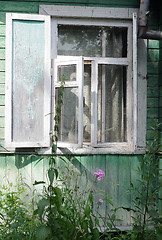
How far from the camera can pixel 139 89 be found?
403cm

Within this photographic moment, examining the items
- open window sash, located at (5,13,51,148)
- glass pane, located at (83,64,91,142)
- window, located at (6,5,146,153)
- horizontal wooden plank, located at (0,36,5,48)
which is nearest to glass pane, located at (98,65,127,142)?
window, located at (6,5,146,153)

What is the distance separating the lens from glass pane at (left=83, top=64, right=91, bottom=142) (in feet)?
13.2

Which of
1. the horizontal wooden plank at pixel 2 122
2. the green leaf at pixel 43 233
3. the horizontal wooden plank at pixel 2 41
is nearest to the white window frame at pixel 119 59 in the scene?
the horizontal wooden plank at pixel 2 41

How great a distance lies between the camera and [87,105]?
13.2 feet

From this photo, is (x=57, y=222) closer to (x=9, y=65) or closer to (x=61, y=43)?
(x=9, y=65)

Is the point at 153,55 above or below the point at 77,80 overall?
above

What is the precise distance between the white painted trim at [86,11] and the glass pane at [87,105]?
2.02ft

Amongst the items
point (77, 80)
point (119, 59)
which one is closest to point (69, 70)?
point (77, 80)

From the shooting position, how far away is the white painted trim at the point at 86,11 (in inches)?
154

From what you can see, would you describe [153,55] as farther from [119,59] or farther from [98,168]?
[98,168]

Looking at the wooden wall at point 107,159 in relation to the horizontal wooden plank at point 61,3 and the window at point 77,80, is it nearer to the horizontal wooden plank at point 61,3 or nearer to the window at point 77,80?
the horizontal wooden plank at point 61,3

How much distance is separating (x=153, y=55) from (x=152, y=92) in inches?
17.9

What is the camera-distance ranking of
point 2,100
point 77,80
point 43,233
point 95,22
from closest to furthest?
point 43,233
point 77,80
point 2,100
point 95,22

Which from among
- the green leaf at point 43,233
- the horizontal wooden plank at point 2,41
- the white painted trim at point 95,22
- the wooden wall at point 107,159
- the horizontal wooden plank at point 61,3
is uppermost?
the horizontal wooden plank at point 61,3
